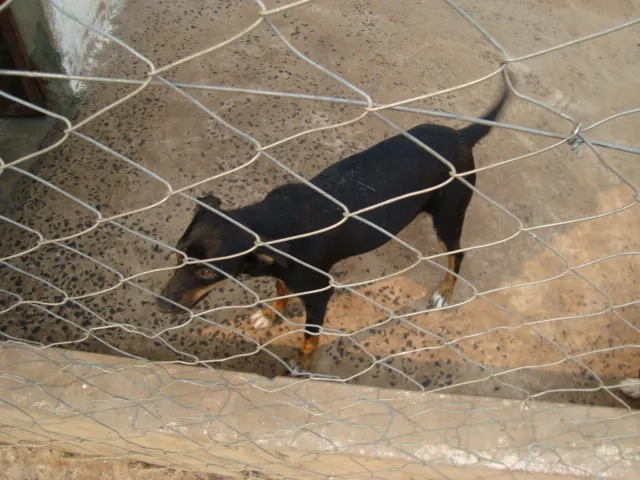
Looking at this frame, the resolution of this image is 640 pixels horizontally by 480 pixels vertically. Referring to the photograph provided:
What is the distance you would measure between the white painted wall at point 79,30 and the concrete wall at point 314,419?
7.54ft

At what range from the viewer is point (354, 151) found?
383 cm

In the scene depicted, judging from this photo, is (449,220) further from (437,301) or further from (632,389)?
(632,389)

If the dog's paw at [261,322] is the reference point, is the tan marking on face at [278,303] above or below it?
above

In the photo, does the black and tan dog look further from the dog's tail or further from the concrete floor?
the concrete floor

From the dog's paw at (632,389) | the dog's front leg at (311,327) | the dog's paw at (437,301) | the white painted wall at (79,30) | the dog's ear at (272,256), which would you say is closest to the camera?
the dog's ear at (272,256)

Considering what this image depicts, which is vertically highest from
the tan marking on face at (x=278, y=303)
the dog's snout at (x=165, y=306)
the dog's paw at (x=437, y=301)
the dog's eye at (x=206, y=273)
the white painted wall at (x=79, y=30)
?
the white painted wall at (x=79, y=30)

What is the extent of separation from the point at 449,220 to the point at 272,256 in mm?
1226

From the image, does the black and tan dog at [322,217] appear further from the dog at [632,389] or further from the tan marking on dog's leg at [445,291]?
the dog at [632,389]

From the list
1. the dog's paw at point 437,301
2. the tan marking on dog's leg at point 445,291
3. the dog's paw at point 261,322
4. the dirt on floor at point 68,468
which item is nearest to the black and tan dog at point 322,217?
the dog's paw at point 261,322

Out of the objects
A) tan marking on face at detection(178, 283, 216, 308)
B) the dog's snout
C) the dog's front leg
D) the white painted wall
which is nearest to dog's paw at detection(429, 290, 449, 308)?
the dog's front leg

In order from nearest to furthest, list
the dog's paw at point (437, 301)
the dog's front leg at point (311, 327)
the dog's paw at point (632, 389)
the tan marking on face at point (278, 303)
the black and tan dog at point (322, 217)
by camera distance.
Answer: the black and tan dog at point (322, 217)
the dog's front leg at point (311, 327)
the dog's paw at point (632, 389)
the tan marking on face at point (278, 303)
the dog's paw at point (437, 301)

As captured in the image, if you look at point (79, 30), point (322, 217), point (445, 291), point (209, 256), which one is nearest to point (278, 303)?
point (322, 217)

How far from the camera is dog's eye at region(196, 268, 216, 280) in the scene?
7.78 ft

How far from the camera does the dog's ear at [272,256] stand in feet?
7.26
